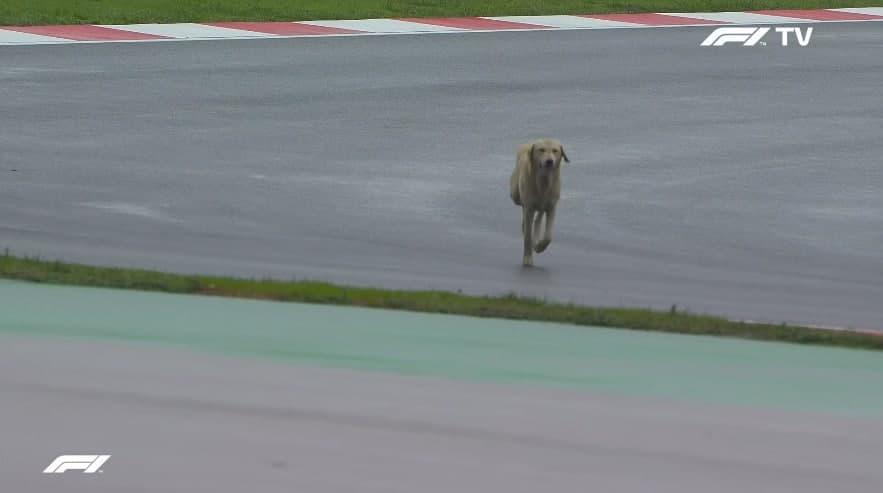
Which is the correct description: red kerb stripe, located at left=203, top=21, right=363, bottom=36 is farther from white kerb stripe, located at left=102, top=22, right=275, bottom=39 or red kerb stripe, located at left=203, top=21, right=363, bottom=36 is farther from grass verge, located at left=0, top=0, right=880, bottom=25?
grass verge, located at left=0, top=0, right=880, bottom=25

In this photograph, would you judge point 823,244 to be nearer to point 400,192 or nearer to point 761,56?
point 400,192

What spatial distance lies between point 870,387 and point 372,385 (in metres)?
2.31

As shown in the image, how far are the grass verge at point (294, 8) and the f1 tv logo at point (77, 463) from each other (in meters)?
20.7

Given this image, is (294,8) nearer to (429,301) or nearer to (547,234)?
(547,234)

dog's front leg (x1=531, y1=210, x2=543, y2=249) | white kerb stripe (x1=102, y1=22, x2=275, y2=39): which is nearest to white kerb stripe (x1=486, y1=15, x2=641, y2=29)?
white kerb stripe (x1=102, y1=22, x2=275, y2=39)

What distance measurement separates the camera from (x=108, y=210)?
1492 cm

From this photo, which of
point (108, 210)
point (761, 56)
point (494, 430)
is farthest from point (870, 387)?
point (761, 56)

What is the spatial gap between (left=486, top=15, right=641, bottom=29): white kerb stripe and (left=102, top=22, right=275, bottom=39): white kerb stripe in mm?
4918

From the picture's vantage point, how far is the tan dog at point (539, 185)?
13211 millimetres

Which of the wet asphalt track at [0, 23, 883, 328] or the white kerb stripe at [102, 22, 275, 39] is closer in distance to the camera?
the wet asphalt track at [0, 23, 883, 328]

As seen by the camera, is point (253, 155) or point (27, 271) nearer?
point (27, 271)

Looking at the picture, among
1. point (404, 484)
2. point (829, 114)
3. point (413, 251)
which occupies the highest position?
point (829, 114)

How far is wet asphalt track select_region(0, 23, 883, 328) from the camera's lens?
13070 mm

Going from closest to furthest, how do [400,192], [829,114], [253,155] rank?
1. [400,192]
2. [253,155]
3. [829,114]
